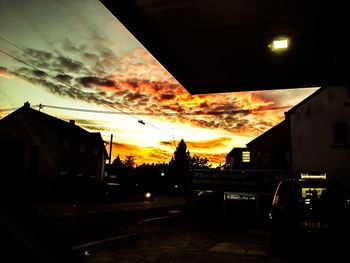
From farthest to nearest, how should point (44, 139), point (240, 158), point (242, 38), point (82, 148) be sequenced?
1. point (240, 158)
2. point (82, 148)
3. point (44, 139)
4. point (242, 38)

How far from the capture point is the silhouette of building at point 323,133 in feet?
78.3

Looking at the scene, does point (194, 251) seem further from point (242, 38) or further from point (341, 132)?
point (341, 132)

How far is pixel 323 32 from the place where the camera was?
22.1ft

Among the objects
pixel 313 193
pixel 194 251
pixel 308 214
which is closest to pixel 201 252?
pixel 194 251

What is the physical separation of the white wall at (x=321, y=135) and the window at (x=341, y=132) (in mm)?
243

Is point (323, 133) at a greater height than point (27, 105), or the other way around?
point (27, 105)

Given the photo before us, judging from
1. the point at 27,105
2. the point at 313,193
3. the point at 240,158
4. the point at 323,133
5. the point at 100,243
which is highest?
the point at 27,105

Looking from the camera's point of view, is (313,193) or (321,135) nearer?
(313,193)

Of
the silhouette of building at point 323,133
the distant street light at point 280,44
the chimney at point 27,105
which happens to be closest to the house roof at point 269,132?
the silhouette of building at point 323,133

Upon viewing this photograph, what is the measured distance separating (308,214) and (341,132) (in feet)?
60.7

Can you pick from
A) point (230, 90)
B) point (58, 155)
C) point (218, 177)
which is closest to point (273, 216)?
point (230, 90)

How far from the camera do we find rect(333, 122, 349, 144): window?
24.1m

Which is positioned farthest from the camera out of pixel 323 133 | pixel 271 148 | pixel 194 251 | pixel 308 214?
pixel 271 148

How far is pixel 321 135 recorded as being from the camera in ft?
82.0
